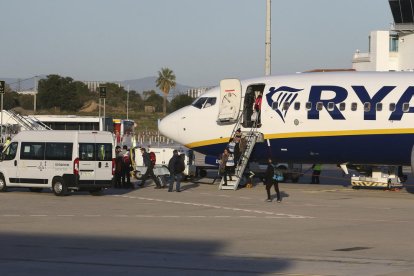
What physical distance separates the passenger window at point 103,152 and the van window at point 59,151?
1.10 metres

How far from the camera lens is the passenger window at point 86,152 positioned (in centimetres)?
3788

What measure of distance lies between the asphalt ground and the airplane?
214 cm

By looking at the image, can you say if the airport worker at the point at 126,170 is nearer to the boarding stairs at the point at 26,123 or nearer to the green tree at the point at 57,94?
the boarding stairs at the point at 26,123

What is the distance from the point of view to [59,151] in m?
38.1

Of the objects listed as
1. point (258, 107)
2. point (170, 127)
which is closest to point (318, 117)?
point (258, 107)

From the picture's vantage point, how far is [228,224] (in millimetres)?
28047

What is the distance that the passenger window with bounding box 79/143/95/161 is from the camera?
1491 inches

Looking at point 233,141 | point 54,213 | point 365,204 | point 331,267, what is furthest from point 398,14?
point 331,267

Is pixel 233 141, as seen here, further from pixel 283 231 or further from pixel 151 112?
pixel 151 112

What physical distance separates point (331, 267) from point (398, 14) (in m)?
83.5

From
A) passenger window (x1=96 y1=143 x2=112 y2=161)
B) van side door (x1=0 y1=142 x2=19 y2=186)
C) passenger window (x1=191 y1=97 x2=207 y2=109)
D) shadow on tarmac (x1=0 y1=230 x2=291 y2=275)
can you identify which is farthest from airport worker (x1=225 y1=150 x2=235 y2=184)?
shadow on tarmac (x1=0 y1=230 x2=291 y2=275)

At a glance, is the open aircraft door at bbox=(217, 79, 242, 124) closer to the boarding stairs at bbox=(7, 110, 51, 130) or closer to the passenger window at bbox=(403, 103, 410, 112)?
the passenger window at bbox=(403, 103, 410, 112)

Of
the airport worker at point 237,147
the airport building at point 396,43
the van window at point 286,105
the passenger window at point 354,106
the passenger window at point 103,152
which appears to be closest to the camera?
the passenger window at point 103,152

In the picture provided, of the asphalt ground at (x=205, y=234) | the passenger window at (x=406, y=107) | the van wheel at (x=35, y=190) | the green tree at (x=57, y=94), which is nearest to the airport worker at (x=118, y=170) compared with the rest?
the asphalt ground at (x=205, y=234)
